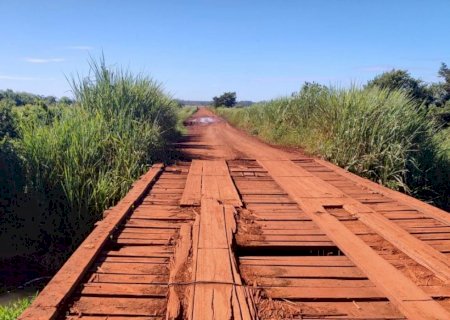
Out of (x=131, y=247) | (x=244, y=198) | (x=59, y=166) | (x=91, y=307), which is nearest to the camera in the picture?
(x=91, y=307)

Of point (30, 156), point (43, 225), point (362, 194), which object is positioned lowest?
point (43, 225)

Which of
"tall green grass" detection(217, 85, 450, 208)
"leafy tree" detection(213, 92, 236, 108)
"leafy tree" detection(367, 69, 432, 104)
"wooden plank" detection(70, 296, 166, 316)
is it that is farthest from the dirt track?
"leafy tree" detection(213, 92, 236, 108)

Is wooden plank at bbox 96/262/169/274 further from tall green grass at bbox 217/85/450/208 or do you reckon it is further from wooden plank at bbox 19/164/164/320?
tall green grass at bbox 217/85/450/208

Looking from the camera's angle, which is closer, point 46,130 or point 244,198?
point 244,198

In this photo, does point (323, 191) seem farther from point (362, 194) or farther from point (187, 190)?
point (187, 190)

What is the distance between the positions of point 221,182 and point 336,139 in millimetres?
3728

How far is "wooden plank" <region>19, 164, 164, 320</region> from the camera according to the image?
2.12 meters

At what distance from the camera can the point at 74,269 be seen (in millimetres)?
2625

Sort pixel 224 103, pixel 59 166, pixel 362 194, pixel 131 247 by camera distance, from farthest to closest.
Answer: pixel 224 103, pixel 59 166, pixel 362 194, pixel 131 247

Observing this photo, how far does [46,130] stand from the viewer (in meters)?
6.02

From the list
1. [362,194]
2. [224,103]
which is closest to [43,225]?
[362,194]

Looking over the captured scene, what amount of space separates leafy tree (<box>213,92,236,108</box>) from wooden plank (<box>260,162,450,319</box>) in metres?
76.4

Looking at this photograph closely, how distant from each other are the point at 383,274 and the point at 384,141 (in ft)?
17.7

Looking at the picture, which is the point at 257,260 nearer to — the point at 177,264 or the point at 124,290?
the point at 177,264
